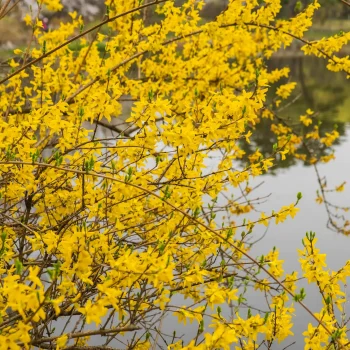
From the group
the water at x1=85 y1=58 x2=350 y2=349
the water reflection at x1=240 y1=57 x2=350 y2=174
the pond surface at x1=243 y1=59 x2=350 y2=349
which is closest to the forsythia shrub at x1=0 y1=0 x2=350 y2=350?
the pond surface at x1=243 y1=59 x2=350 y2=349

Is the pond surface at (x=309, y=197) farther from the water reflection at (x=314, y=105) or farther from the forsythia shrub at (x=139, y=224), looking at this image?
the forsythia shrub at (x=139, y=224)

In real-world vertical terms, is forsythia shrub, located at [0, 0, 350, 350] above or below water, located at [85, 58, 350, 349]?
below

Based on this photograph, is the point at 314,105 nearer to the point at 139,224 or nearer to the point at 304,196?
the point at 304,196

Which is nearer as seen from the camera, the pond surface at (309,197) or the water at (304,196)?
the water at (304,196)

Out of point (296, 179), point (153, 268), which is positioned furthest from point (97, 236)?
point (296, 179)

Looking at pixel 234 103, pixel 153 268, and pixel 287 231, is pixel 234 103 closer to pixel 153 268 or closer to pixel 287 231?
pixel 153 268

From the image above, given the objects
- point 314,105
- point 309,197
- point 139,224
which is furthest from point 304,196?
point 139,224

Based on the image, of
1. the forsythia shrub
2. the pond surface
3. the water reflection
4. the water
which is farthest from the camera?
the water reflection

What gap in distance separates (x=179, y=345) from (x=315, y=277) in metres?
0.78

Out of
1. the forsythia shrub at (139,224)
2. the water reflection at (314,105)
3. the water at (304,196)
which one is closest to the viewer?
the forsythia shrub at (139,224)

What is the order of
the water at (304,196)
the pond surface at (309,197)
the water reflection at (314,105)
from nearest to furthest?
the water at (304,196) → the pond surface at (309,197) → the water reflection at (314,105)

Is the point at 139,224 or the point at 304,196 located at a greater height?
the point at 304,196

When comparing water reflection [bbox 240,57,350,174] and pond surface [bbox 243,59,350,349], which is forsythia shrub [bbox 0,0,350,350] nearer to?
pond surface [bbox 243,59,350,349]

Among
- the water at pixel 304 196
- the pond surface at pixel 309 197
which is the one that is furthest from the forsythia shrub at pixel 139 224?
the water at pixel 304 196
